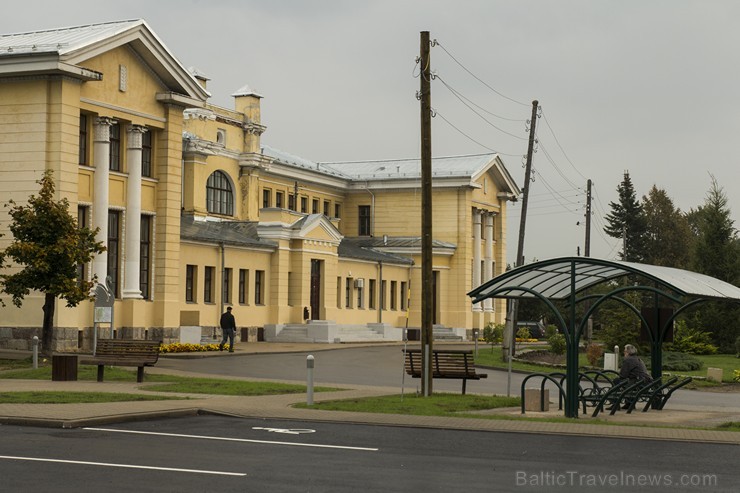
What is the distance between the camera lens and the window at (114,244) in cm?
4547

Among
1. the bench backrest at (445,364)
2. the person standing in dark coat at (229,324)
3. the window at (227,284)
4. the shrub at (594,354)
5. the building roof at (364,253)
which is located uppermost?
the building roof at (364,253)

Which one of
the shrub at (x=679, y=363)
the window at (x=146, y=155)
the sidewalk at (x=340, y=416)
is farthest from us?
the window at (x=146, y=155)

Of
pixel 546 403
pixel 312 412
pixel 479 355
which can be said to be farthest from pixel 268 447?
pixel 479 355

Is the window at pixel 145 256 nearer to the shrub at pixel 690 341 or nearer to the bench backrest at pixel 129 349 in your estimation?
the bench backrest at pixel 129 349

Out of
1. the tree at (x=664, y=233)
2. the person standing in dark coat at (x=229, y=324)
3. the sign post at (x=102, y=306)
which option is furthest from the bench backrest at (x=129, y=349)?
the tree at (x=664, y=233)

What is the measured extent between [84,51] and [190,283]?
1496 cm

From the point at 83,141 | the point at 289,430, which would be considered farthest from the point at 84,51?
the point at 289,430

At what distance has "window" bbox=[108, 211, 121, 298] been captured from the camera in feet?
149

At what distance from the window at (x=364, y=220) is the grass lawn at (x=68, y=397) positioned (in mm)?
56558

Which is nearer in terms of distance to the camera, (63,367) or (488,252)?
(63,367)

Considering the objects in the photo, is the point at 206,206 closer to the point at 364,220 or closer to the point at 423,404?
the point at 364,220

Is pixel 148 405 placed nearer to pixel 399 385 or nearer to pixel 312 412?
pixel 312 412

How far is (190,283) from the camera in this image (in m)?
54.2

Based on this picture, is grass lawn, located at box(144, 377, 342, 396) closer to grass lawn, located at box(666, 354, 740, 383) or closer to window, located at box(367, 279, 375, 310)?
grass lawn, located at box(666, 354, 740, 383)
